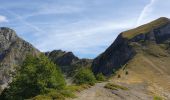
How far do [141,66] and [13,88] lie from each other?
434ft

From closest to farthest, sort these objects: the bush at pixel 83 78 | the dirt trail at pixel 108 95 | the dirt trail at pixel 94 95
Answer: the dirt trail at pixel 94 95, the dirt trail at pixel 108 95, the bush at pixel 83 78

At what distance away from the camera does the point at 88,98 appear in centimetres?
6278

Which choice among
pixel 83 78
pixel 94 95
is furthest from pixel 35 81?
pixel 83 78

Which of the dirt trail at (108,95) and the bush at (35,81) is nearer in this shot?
the dirt trail at (108,95)

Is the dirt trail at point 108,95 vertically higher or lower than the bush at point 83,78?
lower

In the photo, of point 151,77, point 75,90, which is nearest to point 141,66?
point 151,77

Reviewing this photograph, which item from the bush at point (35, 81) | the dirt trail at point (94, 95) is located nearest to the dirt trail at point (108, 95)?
the dirt trail at point (94, 95)

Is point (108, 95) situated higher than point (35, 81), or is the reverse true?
point (35, 81)

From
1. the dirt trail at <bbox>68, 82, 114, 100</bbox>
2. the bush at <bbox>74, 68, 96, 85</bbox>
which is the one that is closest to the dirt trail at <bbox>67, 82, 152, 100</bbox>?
the dirt trail at <bbox>68, 82, 114, 100</bbox>

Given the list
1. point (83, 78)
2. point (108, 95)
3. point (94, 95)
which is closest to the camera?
point (94, 95)

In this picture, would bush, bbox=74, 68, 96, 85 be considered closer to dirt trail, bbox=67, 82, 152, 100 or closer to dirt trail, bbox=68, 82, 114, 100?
dirt trail, bbox=67, 82, 152, 100

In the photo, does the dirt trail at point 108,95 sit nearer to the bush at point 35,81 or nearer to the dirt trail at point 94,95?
→ the dirt trail at point 94,95

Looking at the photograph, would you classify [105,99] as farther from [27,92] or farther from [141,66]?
[141,66]

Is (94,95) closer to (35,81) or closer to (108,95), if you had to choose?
(108,95)
